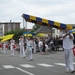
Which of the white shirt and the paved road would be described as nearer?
the white shirt

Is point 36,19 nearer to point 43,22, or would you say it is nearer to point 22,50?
point 43,22

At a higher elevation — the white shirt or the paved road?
the white shirt

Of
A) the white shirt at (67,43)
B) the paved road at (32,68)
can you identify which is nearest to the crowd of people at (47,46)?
the white shirt at (67,43)

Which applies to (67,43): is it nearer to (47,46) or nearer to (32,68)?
(32,68)

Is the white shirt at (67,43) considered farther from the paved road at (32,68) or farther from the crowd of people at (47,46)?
the paved road at (32,68)

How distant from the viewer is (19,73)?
1350 centimetres

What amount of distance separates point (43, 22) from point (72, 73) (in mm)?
25914

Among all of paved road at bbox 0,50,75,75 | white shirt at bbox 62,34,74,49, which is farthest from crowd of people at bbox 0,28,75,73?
paved road at bbox 0,50,75,75

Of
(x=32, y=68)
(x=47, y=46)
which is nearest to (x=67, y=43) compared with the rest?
(x=32, y=68)

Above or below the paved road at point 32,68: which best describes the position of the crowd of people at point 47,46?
above

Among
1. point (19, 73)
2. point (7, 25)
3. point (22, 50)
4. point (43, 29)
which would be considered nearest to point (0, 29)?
point (7, 25)

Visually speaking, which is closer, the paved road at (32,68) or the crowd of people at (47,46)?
the crowd of people at (47,46)

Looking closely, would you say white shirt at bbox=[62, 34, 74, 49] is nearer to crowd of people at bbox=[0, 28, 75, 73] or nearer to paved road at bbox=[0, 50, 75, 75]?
crowd of people at bbox=[0, 28, 75, 73]

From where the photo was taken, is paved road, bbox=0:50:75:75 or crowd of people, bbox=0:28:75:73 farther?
paved road, bbox=0:50:75:75
